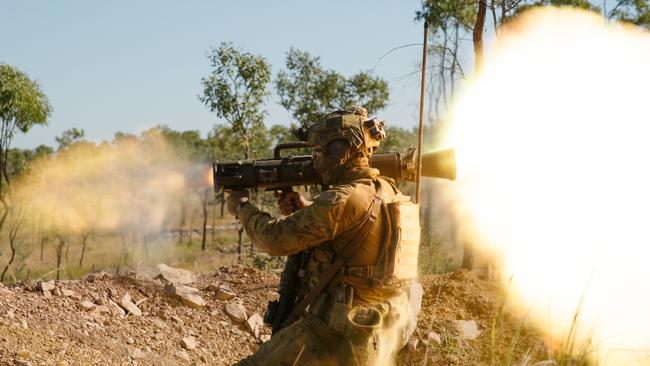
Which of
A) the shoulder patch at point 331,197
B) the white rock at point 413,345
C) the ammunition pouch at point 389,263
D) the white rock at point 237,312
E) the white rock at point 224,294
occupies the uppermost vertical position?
the shoulder patch at point 331,197

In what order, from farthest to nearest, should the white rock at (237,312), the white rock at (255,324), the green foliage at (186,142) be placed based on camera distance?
1. the green foliage at (186,142)
2. the white rock at (237,312)
3. the white rock at (255,324)

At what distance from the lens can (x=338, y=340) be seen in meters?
3.43

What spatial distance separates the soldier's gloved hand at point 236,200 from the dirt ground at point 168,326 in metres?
1.89

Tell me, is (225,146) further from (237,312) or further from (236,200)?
(236,200)

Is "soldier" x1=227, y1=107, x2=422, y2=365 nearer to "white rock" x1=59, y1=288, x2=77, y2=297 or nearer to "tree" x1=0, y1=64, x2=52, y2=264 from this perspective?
"white rock" x1=59, y1=288, x2=77, y2=297

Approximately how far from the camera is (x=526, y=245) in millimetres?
10195

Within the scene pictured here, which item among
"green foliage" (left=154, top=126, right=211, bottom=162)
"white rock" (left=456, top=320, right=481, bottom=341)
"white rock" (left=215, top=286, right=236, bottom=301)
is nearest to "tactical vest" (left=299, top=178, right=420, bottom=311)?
"white rock" (left=456, top=320, right=481, bottom=341)

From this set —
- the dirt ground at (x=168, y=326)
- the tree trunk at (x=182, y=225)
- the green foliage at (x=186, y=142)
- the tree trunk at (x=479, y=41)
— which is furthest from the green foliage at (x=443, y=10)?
the tree trunk at (x=182, y=225)

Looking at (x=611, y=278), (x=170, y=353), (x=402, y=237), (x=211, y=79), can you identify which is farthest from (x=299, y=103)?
(x=402, y=237)

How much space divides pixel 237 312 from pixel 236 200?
12.1 feet

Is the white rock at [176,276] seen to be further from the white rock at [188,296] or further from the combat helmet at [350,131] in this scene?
the combat helmet at [350,131]

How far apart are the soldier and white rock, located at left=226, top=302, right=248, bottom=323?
3602 millimetres

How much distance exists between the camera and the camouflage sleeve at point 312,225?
331 centimetres

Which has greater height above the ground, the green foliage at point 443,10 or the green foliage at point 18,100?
the green foliage at point 443,10
